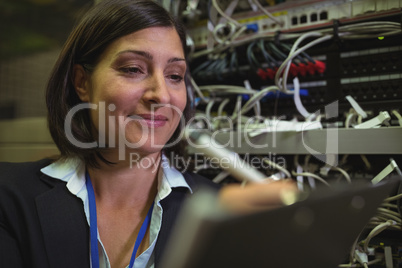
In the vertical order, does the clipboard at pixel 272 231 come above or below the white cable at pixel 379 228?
above

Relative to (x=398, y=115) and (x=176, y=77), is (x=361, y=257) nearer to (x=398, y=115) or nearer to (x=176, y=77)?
(x=398, y=115)

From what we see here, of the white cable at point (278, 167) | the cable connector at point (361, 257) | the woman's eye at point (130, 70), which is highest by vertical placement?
the woman's eye at point (130, 70)

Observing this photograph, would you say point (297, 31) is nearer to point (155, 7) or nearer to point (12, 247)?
point (155, 7)

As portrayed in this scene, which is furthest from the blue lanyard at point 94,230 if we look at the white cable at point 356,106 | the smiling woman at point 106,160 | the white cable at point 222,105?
the white cable at point 356,106

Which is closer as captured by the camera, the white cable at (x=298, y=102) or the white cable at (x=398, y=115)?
the white cable at (x=398, y=115)

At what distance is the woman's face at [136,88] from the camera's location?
69cm

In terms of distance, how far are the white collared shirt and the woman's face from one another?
0.44 feet

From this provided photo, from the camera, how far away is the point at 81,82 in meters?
0.81

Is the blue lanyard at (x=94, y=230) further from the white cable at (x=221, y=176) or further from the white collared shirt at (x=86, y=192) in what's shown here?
the white cable at (x=221, y=176)

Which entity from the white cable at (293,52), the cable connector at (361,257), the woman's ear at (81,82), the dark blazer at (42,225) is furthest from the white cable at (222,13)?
the cable connector at (361,257)

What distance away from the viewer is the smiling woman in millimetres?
688

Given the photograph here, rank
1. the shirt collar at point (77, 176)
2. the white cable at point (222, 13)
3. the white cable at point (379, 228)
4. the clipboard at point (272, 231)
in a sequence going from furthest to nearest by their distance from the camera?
the white cable at point (222, 13), the shirt collar at point (77, 176), the white cable at point (379, 228), the clipboard at point (272, 231)

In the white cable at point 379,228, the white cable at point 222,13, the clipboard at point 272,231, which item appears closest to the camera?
the clipboard at point 272,231

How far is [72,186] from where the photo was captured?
0.75 metres
